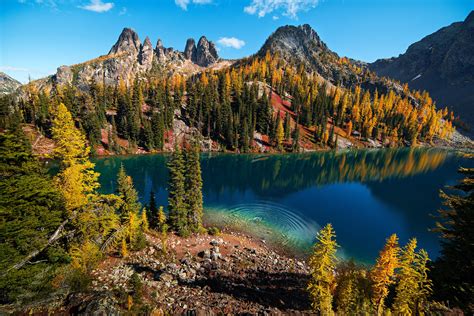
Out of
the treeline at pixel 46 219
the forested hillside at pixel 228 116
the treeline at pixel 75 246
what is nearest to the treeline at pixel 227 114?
the forested hillside at pixel 228 116

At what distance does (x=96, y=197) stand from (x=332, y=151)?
128467 mm

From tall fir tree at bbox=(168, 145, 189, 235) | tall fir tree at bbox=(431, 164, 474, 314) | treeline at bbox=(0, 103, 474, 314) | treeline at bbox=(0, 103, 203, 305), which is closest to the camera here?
treeline at bbox=(0, 103, 203, 305)

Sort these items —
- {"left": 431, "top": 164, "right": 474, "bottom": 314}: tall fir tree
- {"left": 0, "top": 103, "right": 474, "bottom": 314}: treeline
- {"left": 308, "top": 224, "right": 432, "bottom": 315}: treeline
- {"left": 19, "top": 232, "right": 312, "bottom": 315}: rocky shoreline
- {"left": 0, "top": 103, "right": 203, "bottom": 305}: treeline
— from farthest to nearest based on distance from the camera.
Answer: {"left": 308, "top": 224, "right": 432, "bottom": 315}: treeline, {"left": 19, "top": 232, "right": 312, "bottom": 315}: rocky shoreline, {"left": 431, "top": 164, "right": 474, "bottom": 314}: tall fir tree, {"left": 0, "top": 103, "right": 474, "bottom": 314}: treeline, {"left": 0, "top": 103, "right": 203, "bottom": 305}: treeline

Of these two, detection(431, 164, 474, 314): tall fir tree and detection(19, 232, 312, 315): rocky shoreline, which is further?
detection(19, 232, 312, 315): rocky shoreline

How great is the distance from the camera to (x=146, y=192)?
5969 cm

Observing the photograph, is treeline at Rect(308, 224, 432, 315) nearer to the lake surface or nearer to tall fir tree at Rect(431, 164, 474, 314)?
tall fir tree at Rect(431, 164, 474, 314)

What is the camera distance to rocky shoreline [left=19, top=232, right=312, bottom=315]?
50.3 ft

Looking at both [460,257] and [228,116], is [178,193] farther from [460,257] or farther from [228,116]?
[228,116]

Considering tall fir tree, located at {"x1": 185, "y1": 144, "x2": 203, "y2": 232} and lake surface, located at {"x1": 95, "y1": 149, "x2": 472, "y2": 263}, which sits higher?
tall fir tree, located at {"x1": 185, "y1": 144, "x2": 203, "y2": 232}

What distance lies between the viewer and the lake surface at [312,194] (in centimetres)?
4291

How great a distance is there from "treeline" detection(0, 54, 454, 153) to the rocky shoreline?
84.4m

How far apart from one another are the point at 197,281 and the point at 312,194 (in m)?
47.9

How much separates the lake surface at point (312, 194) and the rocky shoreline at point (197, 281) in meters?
9.18

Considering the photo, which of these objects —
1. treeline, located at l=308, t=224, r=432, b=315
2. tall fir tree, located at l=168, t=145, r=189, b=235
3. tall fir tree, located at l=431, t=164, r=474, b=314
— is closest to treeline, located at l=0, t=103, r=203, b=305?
tall fir tree, located at l=168, t=145, r=189, b=235
